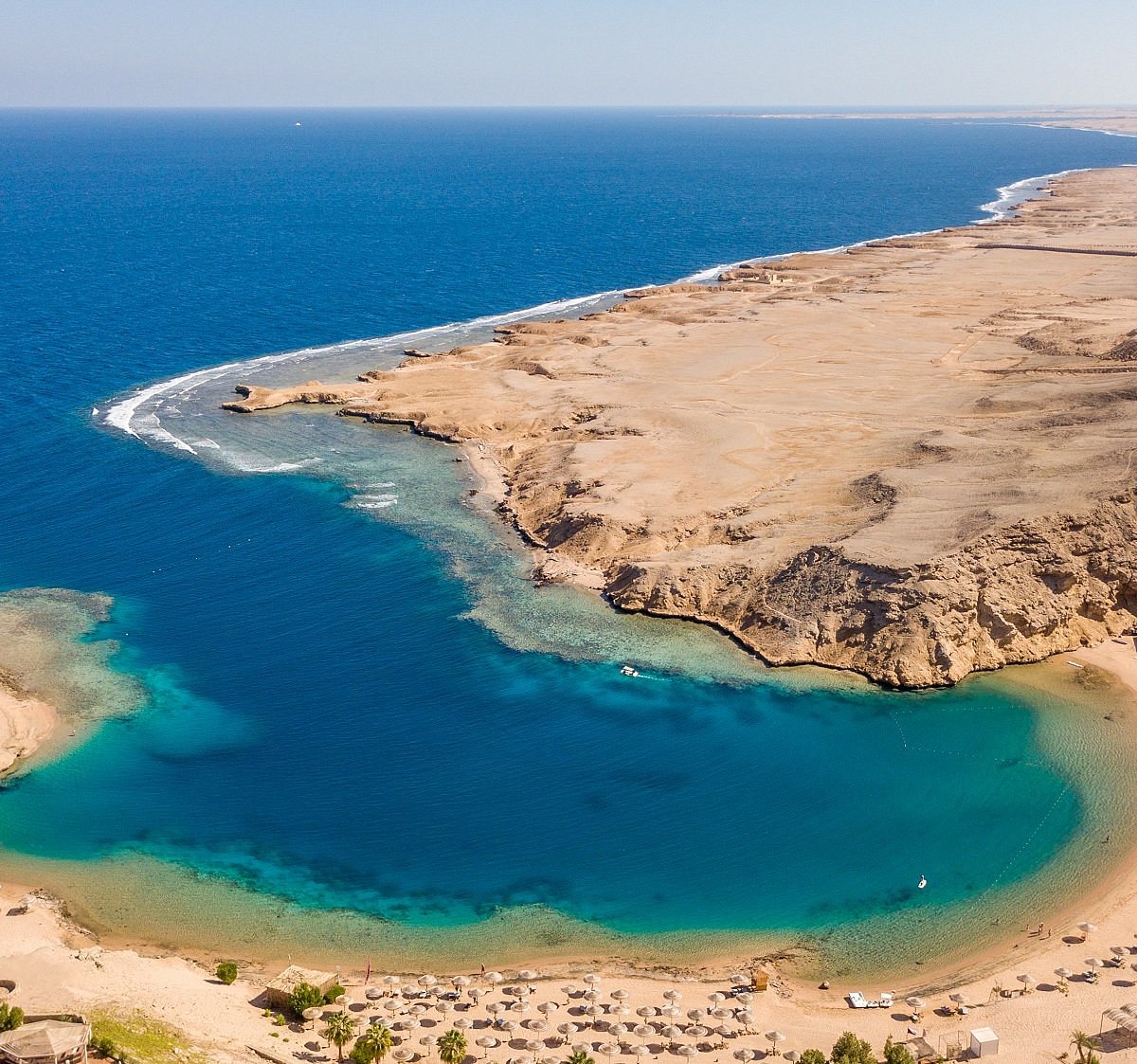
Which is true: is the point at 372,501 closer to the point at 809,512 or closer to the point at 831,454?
the point at 809,512

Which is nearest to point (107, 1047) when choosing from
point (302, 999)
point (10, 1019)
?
point (10, 1019)

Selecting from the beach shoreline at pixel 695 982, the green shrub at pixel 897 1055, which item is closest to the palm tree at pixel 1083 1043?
the beach shoreline at pixel 695 982

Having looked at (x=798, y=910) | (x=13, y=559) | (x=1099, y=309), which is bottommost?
(x=798, y=910)

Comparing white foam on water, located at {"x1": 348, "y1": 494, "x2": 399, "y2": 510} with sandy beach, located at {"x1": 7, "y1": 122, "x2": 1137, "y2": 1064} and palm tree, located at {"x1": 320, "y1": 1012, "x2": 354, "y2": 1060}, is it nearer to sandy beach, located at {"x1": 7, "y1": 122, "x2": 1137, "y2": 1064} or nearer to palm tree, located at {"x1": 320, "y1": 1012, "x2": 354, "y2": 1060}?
sandy beach, located at {"x1": 7, "y1": 122, "x2": 1137, "y2": 1064}

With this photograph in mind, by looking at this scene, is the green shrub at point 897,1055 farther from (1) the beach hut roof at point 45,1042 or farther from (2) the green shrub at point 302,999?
(1) the beach hut roof at point 45,1042

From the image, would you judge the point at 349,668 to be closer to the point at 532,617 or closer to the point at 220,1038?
the point at 532,617

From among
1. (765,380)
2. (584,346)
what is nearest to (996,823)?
(765,380)
